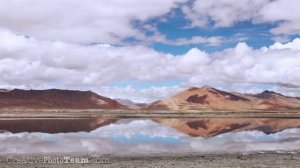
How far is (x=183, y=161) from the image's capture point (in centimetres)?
2491

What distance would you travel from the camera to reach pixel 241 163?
23.6 meters

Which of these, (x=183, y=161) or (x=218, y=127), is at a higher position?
(x=218, y=127)

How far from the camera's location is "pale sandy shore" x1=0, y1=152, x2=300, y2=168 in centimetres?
2272

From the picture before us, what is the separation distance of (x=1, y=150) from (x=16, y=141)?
25.0 feet

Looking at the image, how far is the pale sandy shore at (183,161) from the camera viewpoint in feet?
74.5

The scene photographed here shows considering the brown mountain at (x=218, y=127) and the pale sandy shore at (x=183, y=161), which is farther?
the brown mountain at (x=218, y=127)

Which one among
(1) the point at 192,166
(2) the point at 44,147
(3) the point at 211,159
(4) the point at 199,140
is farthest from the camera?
(4) the point at 199,140

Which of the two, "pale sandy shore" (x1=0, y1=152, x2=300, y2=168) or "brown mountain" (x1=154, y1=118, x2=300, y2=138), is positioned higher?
"brown mountain" (x1=154, y1=118, x2=300, y2=138)

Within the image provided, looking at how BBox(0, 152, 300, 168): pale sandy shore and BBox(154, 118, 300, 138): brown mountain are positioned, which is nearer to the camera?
BBox(0, 152, 300, 168): pale sandy shore

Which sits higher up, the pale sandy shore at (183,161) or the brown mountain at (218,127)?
the brown mountain at (218,127)

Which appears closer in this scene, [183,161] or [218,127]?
[183,161]

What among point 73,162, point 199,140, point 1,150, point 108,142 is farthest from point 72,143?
point 73,162

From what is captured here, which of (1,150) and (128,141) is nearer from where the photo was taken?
(1,150)

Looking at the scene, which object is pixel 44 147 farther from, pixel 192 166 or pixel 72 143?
pixel 192 166
